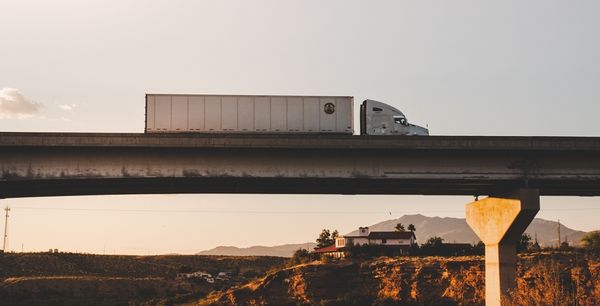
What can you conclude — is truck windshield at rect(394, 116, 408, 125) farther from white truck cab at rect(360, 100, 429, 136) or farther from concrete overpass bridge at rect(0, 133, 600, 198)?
concrete overpass bridge at rect(0, 133, 600, 198)

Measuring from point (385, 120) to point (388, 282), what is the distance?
116 feet

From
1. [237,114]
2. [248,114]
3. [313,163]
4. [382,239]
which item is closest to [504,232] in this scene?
[313,163]

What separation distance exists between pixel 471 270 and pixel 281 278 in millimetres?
18722

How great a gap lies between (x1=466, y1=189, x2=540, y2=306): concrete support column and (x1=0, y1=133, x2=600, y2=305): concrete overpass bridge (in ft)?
0.19

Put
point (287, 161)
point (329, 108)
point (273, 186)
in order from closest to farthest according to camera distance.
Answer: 1. point (287, 161)
2. point (273, 186)
3. point (329, 108)

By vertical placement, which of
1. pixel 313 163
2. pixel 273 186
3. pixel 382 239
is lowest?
pixel 382 239

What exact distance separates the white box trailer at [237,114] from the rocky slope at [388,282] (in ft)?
113

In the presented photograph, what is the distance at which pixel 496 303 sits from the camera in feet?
124

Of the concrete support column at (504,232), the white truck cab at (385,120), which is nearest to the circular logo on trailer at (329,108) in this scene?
the white truck cab at (385,120)

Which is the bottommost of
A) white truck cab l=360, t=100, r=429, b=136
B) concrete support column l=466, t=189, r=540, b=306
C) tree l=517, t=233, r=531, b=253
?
tree l=517, t=233, r=531, b=253

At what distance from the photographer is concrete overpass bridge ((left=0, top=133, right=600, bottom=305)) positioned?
3378cm

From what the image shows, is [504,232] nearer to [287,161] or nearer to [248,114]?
[287,161]

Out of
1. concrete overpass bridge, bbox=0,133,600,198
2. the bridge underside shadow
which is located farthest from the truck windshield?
concrete overpass bridge, bbox=0,133,600,198

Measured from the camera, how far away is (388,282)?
72.9 metres
